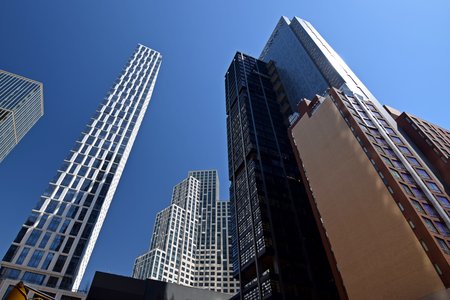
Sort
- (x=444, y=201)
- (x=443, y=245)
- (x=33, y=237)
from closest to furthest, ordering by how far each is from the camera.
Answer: (x=443, y=245)
(x=444, y=201)
(x=33, y=237)

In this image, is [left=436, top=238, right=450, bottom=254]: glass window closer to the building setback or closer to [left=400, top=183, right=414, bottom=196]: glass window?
the building setback

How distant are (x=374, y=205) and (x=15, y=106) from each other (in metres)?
183

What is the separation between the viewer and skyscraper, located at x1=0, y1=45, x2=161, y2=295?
82125mm

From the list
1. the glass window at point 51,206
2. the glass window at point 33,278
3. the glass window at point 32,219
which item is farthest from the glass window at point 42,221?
the glass window at point 33,278

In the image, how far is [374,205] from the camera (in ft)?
153

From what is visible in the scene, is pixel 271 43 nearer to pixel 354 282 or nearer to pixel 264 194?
pixel 264 194

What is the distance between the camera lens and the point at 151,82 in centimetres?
16588

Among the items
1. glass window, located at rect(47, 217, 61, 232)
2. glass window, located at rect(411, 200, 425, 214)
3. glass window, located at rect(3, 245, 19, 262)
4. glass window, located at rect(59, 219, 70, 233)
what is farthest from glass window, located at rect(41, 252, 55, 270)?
glass window, located at rect(411, 200, 425, 214)

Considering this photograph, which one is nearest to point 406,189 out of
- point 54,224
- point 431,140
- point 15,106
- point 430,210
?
point 430,210

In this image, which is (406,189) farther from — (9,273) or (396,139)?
(9,273)

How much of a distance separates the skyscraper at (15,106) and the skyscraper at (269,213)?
124 metres

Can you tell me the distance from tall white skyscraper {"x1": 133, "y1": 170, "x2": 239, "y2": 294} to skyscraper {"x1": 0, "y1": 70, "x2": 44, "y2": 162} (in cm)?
9511

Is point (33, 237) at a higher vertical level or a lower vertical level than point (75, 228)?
lower

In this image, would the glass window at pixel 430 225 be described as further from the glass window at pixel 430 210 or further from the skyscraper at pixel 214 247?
the skyscraper at pixel 214 247
